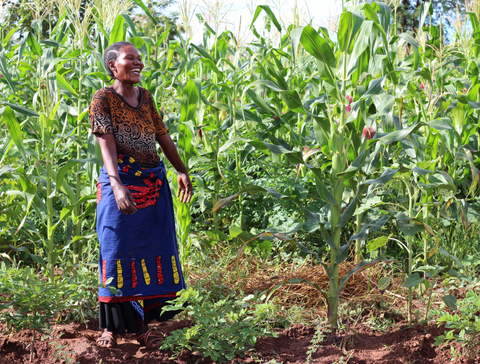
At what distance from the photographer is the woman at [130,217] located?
2.68m

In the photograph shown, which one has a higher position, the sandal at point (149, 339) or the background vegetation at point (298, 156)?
the background vegetation at point (298, 156)

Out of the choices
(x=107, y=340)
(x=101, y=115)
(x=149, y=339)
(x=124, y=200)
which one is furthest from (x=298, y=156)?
(x=107, y=340)

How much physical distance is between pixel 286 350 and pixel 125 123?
167cm

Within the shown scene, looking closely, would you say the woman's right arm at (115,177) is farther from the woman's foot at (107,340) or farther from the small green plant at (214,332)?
the woman's foot at (107,340)

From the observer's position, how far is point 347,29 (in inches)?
103

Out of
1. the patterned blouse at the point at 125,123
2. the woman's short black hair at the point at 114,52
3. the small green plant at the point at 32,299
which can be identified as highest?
the woman's short black hair at the point at 114,52

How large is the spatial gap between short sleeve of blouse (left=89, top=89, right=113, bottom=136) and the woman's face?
0.56ft

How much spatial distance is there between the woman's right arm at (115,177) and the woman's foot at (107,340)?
825mm

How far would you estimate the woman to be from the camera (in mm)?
2676

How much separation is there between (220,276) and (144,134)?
1.45m

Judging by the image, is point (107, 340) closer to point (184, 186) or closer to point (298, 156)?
point (184, 186)

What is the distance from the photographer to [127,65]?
268 cm

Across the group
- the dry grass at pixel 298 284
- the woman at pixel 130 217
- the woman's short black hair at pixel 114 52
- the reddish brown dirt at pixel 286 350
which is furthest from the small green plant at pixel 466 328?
the woman's short black hair at pixel 114 52

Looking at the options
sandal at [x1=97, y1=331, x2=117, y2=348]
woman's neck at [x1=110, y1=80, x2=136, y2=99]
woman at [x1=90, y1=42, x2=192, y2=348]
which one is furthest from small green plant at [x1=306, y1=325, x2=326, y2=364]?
woman's neck at [x1=110, y1=80, x2=136, y2=99]
